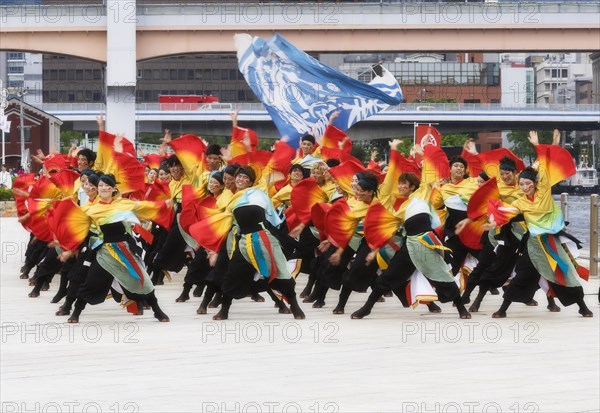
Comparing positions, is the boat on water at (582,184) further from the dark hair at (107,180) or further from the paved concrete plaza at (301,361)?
the dark hair at (107,180)

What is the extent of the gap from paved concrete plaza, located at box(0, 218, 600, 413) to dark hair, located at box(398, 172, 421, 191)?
129 cm

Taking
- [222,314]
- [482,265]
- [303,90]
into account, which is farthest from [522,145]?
[222,314]

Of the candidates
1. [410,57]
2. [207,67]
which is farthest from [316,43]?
[410,57]

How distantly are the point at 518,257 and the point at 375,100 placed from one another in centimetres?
856

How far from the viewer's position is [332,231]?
13711 millimetres

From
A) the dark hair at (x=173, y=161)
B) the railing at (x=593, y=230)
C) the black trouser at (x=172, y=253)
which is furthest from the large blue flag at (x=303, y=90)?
the black trouser at (x=172, y=253)

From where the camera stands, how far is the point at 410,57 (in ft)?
499

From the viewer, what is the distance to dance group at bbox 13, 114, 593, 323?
12883mm

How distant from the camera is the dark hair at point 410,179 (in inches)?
519

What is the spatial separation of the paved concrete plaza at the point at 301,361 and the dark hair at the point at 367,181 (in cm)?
126

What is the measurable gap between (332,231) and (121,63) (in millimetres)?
36561

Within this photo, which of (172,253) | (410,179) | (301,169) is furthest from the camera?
(172,253)

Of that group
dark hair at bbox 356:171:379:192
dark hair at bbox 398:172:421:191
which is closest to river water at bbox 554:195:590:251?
dark hair at bbox 356:171:379:192

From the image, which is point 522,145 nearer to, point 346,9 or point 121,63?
point 346,9
